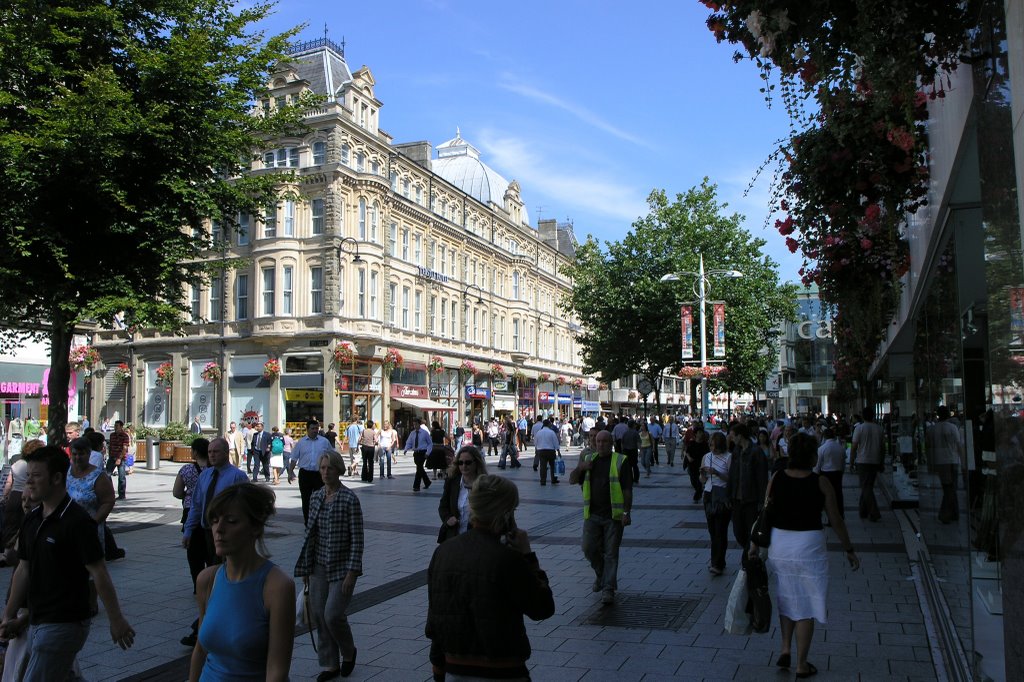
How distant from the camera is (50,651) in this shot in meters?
4.15

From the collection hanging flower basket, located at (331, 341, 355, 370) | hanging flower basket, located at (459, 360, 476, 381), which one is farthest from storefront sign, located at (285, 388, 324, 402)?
hanging flower basket, located at (459, 360, 476, 381)

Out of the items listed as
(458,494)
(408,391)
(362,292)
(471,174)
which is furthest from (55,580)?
(471,174)

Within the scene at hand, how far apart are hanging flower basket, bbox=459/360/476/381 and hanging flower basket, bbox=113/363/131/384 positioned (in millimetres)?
18687

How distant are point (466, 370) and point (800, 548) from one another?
146 ft

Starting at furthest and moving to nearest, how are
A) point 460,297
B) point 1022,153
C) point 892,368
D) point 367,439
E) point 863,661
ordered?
1. point 460,297
2. point 367,439
3. point 892,368
4. point 863,661
5. point 1022,153

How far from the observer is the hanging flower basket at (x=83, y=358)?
4103cm

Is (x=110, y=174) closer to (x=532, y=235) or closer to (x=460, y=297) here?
(x=460, y=297)

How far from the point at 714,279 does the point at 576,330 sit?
3492cm

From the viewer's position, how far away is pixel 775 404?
304 feet

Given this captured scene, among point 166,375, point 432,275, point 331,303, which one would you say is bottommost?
point 166,375

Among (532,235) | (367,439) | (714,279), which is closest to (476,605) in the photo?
(367,439)

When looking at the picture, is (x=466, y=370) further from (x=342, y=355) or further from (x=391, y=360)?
(x=342, y=355)

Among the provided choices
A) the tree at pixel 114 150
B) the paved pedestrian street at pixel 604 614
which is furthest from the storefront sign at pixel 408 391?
the tree at pixel 114 150

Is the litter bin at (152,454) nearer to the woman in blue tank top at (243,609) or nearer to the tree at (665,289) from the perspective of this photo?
the tree at (665,289)
